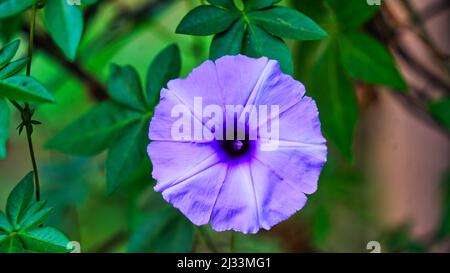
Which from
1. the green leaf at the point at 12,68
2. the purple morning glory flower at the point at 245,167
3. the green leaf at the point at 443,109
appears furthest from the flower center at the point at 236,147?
the green leaf at the point at 443,109

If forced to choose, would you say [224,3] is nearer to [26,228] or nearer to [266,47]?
[266,47]

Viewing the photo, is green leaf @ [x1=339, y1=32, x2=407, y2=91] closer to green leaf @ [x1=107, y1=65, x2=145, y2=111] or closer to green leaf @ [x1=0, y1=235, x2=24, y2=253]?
green leaf @ [x1=107, y1=65, x2=145, y2=111]

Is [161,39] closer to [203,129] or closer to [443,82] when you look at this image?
[443,82]

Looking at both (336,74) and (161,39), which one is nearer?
(336,74)

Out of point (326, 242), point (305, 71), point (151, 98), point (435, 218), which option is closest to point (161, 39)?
point (305, 71)

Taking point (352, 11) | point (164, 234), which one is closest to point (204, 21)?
point (352, 11)
